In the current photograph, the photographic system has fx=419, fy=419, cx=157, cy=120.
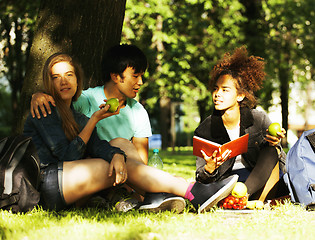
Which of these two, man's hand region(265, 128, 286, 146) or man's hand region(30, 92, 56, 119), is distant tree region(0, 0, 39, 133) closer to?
man's hand region(30, 92, 56, 119)

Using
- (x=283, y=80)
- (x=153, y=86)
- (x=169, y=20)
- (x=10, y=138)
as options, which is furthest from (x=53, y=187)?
(x=283, y=80)

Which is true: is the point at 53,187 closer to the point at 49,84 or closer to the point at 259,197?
the point at 49,84

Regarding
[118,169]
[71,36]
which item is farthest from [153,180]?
[71,36]

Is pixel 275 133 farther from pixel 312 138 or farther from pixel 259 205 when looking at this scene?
pixel 259 205

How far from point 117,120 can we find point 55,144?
36.9 inches

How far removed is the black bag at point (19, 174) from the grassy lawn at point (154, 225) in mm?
92

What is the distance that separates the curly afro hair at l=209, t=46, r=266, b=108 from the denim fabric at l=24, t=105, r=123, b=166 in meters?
1.48

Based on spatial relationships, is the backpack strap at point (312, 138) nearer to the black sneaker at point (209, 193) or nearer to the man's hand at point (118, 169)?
the black sneaker at point (209, 193)

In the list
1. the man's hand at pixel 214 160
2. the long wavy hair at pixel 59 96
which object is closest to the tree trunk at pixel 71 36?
the long wavy hair at pixel 59 96

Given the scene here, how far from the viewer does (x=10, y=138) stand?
3.18 meters

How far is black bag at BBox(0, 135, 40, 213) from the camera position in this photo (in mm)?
3018

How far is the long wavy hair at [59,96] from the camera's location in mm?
3371

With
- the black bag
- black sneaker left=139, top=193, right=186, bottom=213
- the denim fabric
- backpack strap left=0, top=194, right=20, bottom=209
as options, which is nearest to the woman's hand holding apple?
black sneaker left=139, top=193, right=186, bottom=213

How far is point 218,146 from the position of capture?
3385mm
